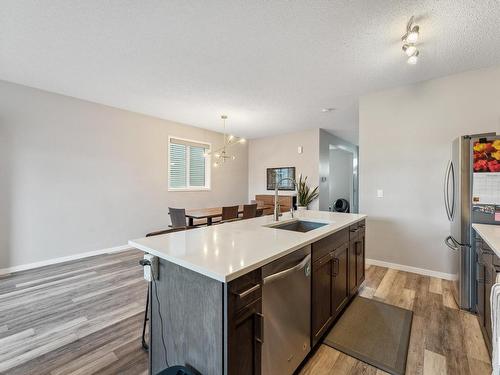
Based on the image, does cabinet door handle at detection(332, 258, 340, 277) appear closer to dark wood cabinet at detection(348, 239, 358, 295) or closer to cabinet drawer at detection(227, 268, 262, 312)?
dark wood cabinet at detection(348, 239, 358, 295)

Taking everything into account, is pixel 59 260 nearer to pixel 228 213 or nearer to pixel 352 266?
pixel 228 213

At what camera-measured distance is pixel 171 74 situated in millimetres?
2932

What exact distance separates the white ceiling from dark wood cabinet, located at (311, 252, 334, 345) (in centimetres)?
202

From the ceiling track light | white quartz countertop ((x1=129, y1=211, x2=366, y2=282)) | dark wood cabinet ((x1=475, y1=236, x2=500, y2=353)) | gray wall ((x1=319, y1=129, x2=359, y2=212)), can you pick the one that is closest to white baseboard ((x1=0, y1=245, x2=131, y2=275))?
white quartz countertop ((x1=129, y1=211, x2=366, y2=282))

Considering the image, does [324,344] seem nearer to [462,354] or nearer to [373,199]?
[462,354]

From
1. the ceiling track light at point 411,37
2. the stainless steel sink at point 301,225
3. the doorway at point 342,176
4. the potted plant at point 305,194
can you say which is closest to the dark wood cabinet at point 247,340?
the stainless steel sink at point 301,225

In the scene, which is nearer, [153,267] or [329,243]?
[153,267]

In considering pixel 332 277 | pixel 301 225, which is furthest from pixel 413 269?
pixel 332 277

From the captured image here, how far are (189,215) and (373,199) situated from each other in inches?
117

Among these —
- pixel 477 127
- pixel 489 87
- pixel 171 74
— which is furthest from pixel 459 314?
pixel 171 74

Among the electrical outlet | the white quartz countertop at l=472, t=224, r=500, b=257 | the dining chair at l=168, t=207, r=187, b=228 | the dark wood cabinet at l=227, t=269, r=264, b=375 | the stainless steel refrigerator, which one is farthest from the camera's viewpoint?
the dining chair at l=168, t=207, r=187, b=228

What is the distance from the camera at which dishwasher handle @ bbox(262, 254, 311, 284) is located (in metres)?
1.16

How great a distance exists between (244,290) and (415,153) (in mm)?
3296

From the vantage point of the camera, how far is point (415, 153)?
3162mm
